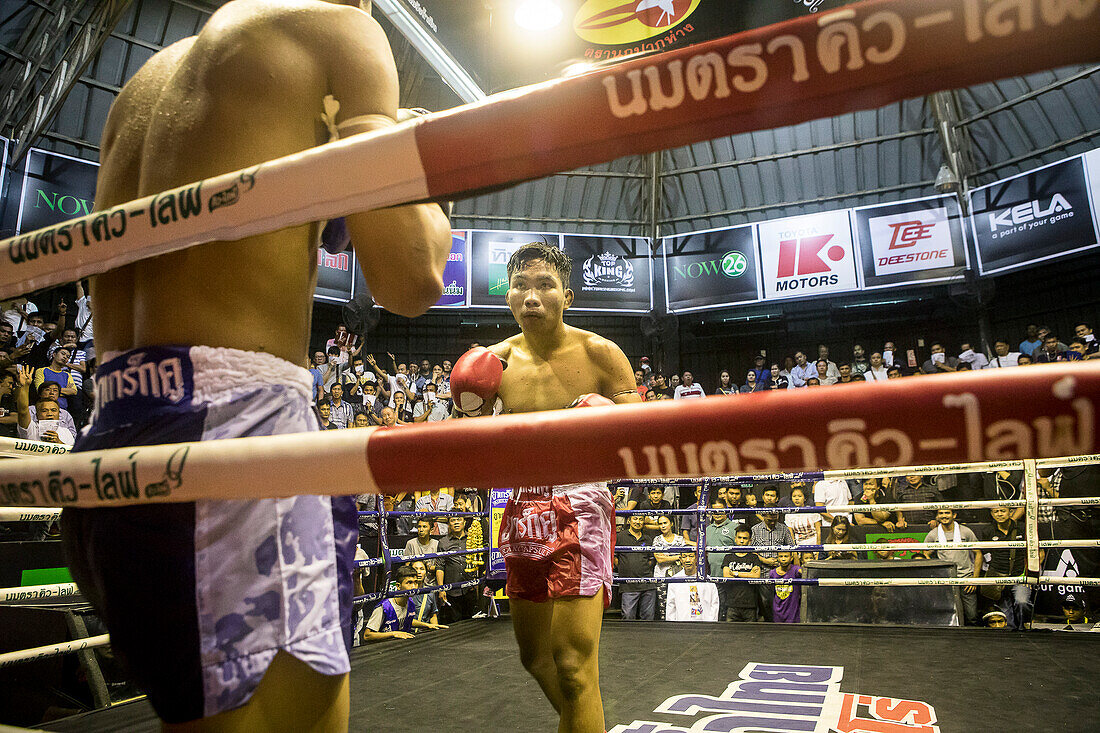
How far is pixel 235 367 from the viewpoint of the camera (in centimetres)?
82

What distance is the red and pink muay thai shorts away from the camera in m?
2.02

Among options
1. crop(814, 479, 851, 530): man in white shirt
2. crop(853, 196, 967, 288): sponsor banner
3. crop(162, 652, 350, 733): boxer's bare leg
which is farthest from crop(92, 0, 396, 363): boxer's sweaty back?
crop(853, 196, 967, 288): sponsor banner

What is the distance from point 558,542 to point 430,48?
9.04m

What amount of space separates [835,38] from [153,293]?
80 cm

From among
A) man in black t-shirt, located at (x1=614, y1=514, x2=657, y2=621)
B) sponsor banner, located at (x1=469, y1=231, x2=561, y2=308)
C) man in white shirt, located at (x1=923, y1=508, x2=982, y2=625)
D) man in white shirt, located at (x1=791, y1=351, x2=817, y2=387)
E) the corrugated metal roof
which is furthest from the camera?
sponsor banner, located at (x1=469, y1=231, x2=561, y2=308)

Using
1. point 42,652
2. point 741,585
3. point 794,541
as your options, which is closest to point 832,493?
point 794,541

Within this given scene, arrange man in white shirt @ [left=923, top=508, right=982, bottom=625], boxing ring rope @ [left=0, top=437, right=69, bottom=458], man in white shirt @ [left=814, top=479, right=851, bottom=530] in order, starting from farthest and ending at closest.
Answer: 1. man in white shirt @ [left=814, top=479, right=851, bottom=530]
2. man in white shirt @ [left=923, top=508, right=982, bottom=625]
3. boxing ring rope @ [left=0, top=437, right=69, bottom=458]

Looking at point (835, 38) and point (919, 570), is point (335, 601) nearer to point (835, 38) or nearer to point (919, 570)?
point (835, 38)

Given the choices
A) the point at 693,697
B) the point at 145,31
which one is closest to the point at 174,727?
the point at 693,697

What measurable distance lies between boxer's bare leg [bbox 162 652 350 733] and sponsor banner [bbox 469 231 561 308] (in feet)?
39.1

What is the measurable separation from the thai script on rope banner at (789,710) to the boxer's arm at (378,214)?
2.06 m

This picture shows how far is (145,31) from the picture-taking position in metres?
10.6

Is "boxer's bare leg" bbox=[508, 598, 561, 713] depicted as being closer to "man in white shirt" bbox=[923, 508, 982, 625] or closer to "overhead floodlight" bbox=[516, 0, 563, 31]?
"man in white shirt" bbox=[923, 508, 982, 625]

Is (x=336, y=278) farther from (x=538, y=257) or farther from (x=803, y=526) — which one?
(x=538, y=257)
